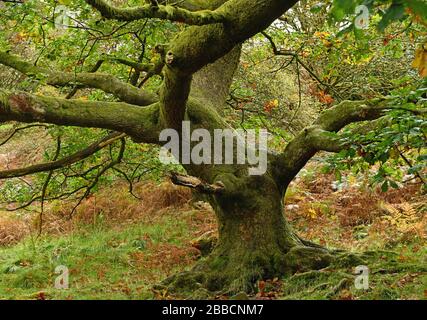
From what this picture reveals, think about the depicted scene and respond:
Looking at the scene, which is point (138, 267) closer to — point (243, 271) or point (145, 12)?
point (243, 271)

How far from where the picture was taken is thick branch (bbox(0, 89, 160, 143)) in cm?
507

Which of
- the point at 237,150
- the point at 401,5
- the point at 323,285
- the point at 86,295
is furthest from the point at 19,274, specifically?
the point at 401,5

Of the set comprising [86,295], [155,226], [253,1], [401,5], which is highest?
[253,1]

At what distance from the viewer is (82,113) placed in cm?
570

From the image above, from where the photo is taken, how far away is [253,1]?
4.43 m

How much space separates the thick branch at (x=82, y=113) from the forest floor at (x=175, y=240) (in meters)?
1.86

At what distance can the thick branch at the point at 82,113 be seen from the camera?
5074 millimetres

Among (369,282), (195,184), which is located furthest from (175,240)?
(369,282)

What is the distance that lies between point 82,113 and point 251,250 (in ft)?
7.86

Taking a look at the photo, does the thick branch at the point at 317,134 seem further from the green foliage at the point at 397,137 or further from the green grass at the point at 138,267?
the green foliage at the point at 397,137

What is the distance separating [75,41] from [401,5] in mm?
5969

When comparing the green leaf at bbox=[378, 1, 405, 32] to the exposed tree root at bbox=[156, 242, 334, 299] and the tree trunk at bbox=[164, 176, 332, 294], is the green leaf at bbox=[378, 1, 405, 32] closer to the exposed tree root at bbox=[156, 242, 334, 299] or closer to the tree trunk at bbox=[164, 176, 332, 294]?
the tree trunk at bbox=[164, 176, 332, 294]
